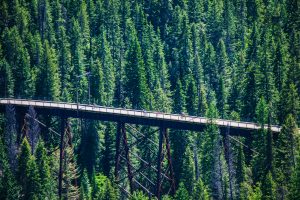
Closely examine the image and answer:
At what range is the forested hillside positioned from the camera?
103m

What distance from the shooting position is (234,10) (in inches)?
6565

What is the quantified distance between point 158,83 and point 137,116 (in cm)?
3077

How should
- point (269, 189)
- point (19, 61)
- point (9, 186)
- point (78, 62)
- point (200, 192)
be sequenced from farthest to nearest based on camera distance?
point (78, 62), point (19, 61), point (9, 186), point (200, 192), point (269, 189)

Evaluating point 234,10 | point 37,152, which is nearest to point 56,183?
point 37,152

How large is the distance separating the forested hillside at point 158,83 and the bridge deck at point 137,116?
5.16ft

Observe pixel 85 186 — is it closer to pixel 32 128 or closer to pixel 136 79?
pixel 32 128

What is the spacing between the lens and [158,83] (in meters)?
137

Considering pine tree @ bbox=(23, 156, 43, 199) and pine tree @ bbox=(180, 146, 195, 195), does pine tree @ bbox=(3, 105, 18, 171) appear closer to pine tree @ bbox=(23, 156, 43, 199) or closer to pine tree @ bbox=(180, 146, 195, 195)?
→ pine tree @ bbox=(23, 156, 43, 199)

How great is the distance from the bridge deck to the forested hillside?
1.57m

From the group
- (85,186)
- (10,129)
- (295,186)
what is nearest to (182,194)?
(295,186)

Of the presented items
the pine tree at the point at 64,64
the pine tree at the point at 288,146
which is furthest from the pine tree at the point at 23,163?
the pine tree at the point at 288,146

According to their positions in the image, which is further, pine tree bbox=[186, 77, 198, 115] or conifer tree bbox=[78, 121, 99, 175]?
pine tree bbox=[186, 77, 198, 115]

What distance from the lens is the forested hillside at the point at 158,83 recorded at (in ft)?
339

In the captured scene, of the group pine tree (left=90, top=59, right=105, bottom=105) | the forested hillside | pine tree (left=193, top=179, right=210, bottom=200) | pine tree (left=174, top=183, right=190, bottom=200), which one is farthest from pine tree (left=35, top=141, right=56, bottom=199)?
pine tree (left=90, top=59, right=105, bottom=105)
